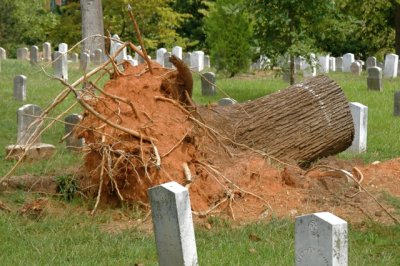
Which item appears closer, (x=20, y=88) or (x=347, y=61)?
(x=20, y=88)

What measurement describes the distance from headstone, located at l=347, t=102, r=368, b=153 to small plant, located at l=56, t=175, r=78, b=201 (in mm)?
4833

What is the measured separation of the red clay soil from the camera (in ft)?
31.4

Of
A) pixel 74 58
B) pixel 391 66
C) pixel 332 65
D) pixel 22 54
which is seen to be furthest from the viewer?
pixel 22 54

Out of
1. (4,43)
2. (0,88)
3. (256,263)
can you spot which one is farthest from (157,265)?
(4,43)

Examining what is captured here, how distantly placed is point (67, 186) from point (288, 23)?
12214 millimetres

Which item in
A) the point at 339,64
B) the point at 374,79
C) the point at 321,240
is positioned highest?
the point at 321,240

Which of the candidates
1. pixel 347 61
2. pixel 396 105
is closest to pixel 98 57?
pixel 347 61

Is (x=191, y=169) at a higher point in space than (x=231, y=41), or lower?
lower

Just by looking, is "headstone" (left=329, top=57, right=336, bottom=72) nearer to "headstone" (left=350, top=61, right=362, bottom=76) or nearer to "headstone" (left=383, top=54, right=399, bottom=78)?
"headstone" (left=350, top=61, right=362, bottom=76)

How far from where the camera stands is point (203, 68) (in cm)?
3297

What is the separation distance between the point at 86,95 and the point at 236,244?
10.2 feet

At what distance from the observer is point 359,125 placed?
13.7m

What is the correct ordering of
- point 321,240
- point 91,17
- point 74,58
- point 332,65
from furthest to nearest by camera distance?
1. point 74,58
2. point 332,65
3. point 91,17
4. point 321,240

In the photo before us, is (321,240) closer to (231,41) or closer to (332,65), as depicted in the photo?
(231,41)
